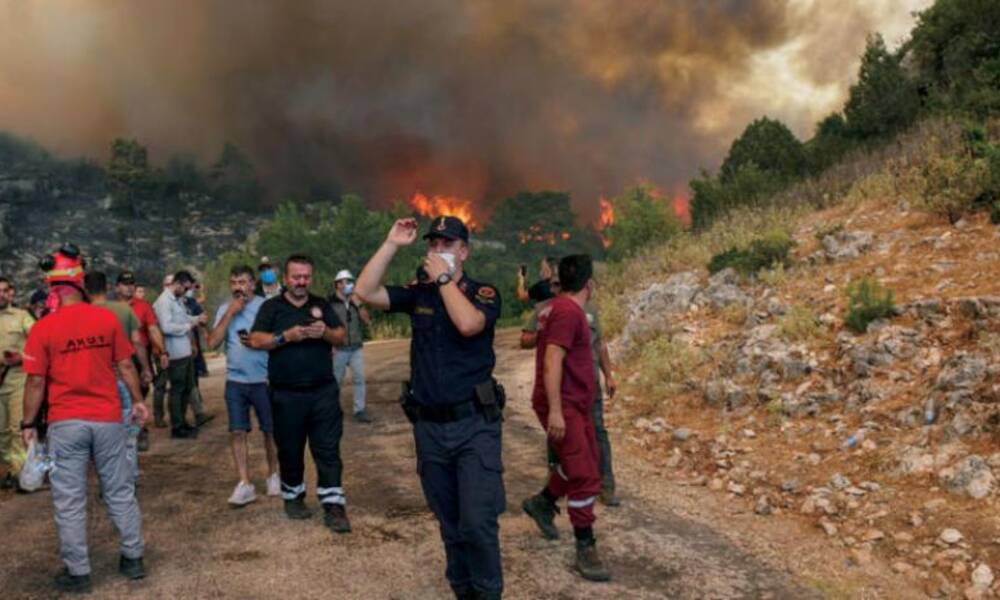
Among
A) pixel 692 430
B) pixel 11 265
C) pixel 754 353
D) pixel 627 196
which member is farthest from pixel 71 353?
pixel 11 265

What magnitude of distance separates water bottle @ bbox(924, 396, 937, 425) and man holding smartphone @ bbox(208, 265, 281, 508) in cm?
572

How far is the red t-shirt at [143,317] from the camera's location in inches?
286

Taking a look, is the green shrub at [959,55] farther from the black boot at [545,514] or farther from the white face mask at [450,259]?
the white face mask at [450,259]

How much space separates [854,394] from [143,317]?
746 centimetres

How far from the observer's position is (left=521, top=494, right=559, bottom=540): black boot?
16.4 ft

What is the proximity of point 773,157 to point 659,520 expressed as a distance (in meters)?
17.5

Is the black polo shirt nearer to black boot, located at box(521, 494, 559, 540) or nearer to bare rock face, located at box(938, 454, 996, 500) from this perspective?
black boot, located at box(521, 494, 559, 540)

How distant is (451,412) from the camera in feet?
11.6

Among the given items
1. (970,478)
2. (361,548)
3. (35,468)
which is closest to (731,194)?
(970,478)

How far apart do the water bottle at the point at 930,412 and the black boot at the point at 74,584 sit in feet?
21.7

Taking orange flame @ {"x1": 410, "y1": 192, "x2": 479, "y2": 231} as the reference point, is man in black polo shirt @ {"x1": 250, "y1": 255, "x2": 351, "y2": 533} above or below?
below

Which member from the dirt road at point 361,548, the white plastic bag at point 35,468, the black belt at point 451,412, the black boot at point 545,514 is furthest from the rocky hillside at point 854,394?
the white plastic bag at point 35,468

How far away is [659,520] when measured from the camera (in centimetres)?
553

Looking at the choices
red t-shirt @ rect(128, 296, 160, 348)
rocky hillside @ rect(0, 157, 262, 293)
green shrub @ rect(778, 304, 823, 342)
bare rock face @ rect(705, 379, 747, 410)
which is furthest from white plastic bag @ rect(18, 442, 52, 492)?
rocky hillside @ rect(0, 157, 262, 293)
